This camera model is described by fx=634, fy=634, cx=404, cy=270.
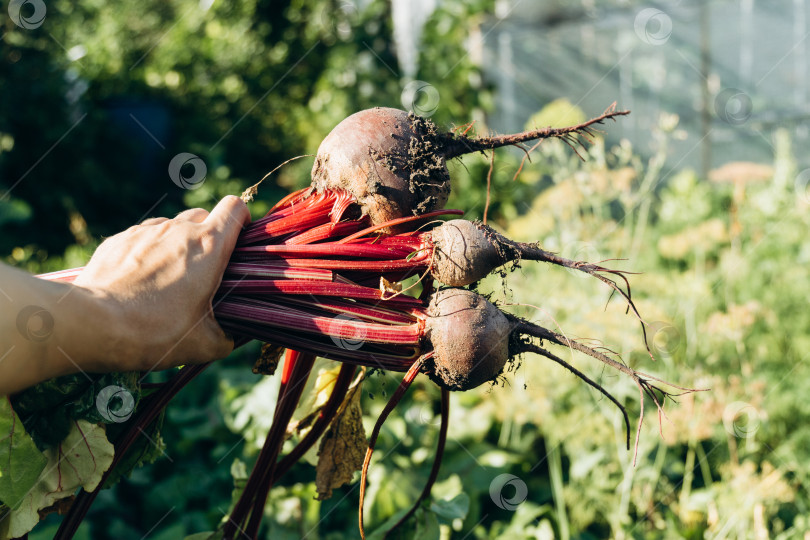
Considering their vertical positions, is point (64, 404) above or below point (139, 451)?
above

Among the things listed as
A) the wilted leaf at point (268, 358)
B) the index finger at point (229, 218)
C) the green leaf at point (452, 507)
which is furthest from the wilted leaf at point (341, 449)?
the index finger at point (229, 218)

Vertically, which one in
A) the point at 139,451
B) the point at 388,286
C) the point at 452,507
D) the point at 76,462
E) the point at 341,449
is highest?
the point at 388,286

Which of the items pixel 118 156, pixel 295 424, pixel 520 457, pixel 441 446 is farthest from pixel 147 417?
pixel 118 156

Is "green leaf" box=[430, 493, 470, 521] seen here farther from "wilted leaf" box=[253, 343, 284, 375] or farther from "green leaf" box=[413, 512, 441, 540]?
"wilted leaf" box=[253, 343, 284, 375]

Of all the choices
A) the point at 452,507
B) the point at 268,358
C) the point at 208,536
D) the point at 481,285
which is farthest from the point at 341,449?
the point at 481,285

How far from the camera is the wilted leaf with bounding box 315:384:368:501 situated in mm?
1836

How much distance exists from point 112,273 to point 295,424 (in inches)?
35.8

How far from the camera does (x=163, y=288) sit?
4.22 feet

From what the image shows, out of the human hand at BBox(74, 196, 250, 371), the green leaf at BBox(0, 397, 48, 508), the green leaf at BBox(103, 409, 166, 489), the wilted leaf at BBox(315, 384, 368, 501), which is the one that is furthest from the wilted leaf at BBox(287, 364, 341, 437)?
the green leaf at BBox(0, 397, 48, 508)

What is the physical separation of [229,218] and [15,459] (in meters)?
0.67

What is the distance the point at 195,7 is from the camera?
8.73 metres

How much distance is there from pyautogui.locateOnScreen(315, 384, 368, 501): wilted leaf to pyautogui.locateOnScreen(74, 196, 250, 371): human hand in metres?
0.52

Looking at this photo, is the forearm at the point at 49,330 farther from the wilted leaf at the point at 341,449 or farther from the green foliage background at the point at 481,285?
the green foliage background at the point at 481,285

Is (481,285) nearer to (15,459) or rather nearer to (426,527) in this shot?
(426,527)
